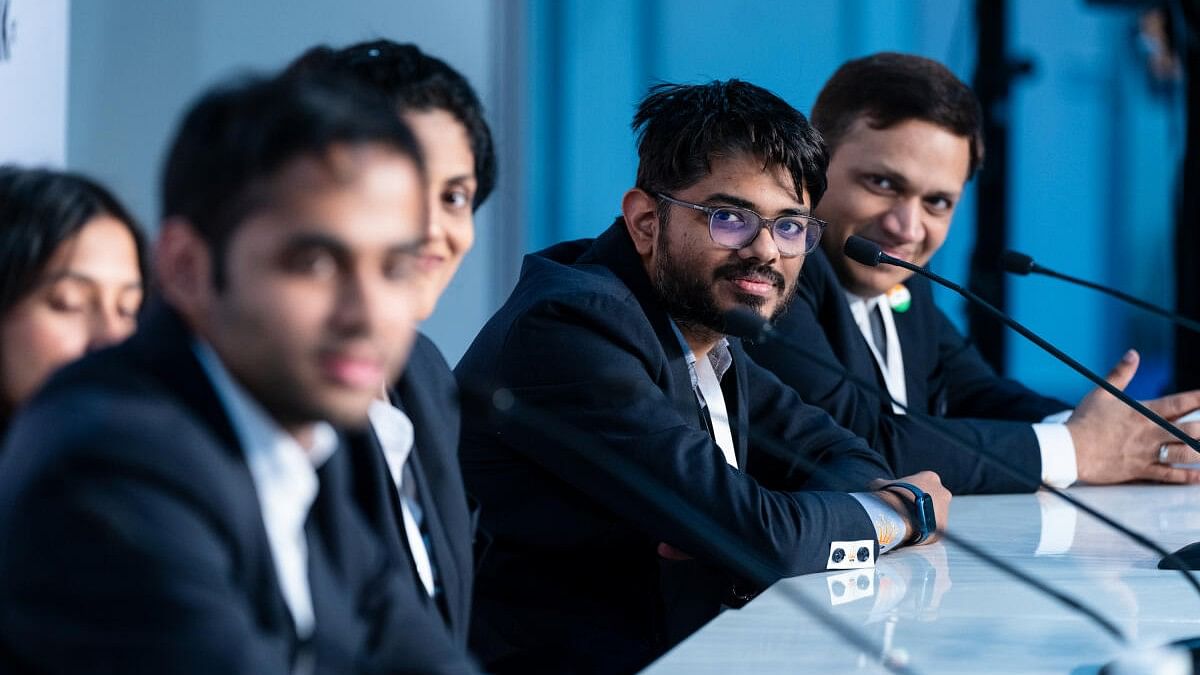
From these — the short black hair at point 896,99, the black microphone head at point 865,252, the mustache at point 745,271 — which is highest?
the short black hair at point 896,99

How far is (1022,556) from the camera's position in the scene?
1720 millimetres

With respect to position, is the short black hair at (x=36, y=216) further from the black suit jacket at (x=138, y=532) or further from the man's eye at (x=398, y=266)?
the man's eye at (x=398, y=266)

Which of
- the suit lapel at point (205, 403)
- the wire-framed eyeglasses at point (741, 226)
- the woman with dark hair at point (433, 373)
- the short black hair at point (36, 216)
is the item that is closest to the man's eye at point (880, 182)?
the wire-framed eyeglasses at point (741, 226)

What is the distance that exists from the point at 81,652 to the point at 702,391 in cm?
131

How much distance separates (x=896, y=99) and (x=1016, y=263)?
607 millimetres

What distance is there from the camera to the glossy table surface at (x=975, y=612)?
1236mm

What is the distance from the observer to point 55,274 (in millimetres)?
1174

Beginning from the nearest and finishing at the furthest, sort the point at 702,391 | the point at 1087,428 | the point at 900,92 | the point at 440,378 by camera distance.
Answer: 1. the point at 440,378
2. the point at 702,391
3. the point at 1087,428
4. the point at 900,92

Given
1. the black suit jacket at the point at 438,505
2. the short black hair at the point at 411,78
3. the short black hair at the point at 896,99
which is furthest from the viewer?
the short black hair at the point at 896,99

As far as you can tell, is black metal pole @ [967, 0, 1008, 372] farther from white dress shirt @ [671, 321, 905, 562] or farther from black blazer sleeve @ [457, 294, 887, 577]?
black blazer sleeve @ [457, 294, 887, 577]

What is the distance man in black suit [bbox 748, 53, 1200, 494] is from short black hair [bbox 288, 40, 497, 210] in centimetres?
89

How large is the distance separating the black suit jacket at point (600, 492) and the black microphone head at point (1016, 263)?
0.41 m

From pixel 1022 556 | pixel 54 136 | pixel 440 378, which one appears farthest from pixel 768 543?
pixel 54 136

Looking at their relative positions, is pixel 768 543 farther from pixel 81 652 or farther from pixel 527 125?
pixel 527 125
